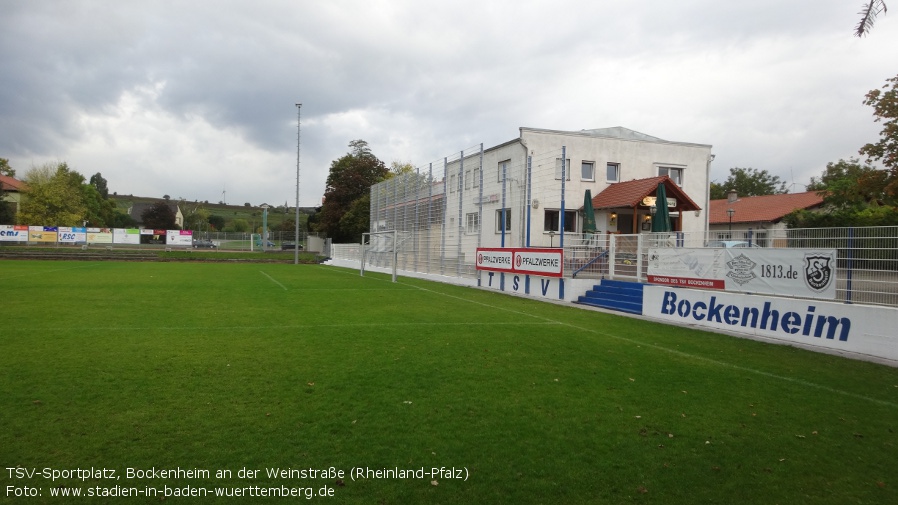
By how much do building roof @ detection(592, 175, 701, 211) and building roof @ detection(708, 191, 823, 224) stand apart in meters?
15.1

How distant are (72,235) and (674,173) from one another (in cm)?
4625

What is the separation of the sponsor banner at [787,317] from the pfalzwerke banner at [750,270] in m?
0.19

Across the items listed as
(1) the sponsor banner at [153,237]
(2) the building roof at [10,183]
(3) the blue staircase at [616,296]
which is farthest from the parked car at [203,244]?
(3) the blue staircase at [616,296]

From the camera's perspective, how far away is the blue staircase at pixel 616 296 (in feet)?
44.3

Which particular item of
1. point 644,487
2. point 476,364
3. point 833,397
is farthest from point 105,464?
point 833,397

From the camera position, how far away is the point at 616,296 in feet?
47.2

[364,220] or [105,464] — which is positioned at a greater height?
[364,220]

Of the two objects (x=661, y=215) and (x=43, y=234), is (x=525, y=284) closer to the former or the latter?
(x=661, y=215)

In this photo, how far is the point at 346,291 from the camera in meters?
17.5

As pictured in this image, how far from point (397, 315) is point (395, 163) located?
61602 millimetres

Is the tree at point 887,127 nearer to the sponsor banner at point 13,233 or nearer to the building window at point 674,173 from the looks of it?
the building window at point 674,173

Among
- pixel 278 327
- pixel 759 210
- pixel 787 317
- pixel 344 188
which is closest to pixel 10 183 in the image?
pixel 344 188

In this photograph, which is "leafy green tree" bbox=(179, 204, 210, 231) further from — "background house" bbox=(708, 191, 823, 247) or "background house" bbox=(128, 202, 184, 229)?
"background house" bbox=(708, 191, 823, 247)

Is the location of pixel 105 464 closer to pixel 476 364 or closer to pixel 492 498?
pixel 492 498
